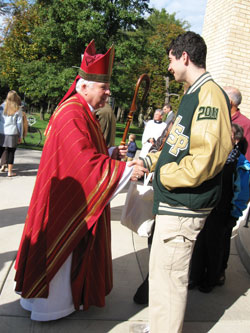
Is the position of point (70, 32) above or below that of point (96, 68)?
above

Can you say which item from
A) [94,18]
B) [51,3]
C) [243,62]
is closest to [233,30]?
[243,62]

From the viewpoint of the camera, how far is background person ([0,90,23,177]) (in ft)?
23.8

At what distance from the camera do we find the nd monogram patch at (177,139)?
2.12 m

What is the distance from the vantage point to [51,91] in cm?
2350

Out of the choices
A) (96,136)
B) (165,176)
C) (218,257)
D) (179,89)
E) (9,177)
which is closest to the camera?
(165,176)

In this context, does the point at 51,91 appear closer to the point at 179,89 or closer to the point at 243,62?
the point at 179,89

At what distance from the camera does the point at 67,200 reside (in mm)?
2496

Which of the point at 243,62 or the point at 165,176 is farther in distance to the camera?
the point at 243,62

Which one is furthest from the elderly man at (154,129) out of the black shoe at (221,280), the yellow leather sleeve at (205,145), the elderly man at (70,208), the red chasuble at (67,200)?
the yellow leather sleeve at (205,145)

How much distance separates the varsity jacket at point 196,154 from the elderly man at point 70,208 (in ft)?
1.42

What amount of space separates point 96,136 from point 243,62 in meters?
4.97

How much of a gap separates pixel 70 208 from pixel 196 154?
1025mm

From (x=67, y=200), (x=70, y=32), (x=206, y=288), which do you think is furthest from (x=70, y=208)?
A: (x=70, y=32)

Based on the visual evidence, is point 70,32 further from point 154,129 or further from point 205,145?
point 205,145
